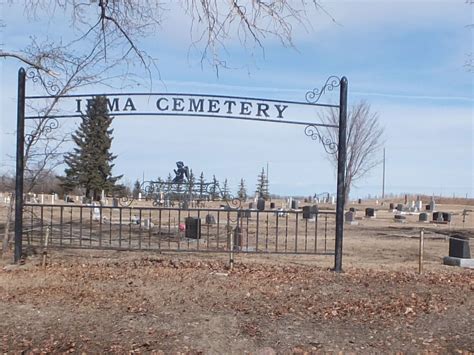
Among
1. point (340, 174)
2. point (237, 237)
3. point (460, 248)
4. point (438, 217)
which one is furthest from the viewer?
point (438, 217)

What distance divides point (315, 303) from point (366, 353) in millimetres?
1631

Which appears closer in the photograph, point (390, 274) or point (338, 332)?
point (338, 332)

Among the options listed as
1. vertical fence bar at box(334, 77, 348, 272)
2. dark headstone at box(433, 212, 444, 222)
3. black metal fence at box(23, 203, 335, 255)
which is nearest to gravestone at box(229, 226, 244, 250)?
black metal fence at box(23, 203, 335, 255)

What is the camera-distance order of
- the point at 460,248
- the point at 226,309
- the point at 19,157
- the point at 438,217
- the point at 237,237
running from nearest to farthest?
the point at 226,309 < the point at 19,157 < the point at 460,248 < the point at 237,237 < the point at 438,217

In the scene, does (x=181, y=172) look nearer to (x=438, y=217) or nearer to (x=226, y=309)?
(x=226, y=309)

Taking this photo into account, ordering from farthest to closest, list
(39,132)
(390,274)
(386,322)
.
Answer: (39,132) < (390,274) < (386,322)

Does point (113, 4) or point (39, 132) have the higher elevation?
point (113, 4)

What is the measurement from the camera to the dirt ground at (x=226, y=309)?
224 inches

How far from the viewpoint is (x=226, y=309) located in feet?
22.3

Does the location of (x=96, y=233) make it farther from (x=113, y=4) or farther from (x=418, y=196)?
(x=418, y=196)

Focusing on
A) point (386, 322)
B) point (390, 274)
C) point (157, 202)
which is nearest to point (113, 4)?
point (386, 322)

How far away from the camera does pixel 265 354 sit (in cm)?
542

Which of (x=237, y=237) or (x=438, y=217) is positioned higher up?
(x=237, y=237)

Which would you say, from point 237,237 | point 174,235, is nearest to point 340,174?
point 237,237
